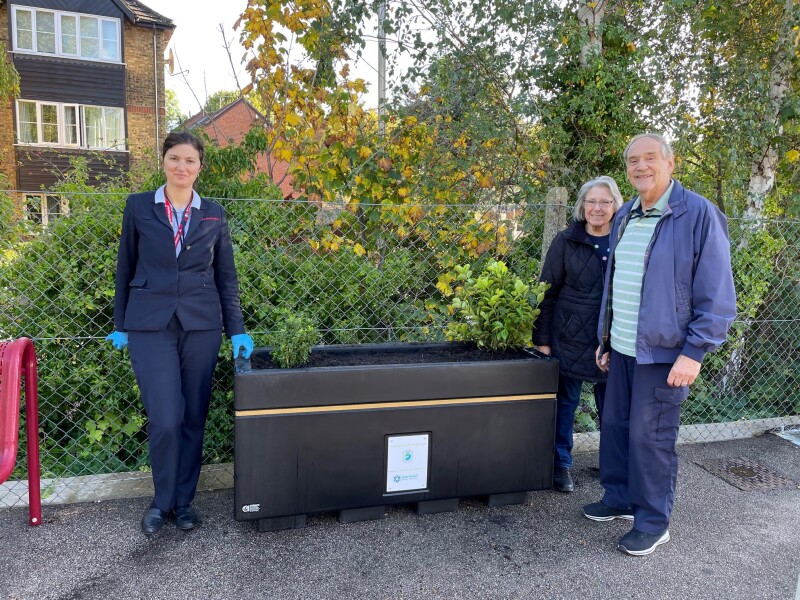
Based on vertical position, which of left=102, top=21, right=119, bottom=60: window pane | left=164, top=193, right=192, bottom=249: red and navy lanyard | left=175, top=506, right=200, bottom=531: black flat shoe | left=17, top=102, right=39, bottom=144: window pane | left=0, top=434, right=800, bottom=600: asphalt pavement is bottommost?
left=0, top=434, right=800, bottom=600: asphalt pavement

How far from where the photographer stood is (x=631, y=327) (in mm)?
3008

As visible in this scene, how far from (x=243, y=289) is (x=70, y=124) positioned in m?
19.9

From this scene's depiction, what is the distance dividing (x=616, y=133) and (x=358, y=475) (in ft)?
13.5

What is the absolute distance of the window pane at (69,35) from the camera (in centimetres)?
1945

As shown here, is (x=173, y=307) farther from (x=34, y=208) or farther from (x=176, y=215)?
(x=34, y=208)

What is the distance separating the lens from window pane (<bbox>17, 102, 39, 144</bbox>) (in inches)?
752

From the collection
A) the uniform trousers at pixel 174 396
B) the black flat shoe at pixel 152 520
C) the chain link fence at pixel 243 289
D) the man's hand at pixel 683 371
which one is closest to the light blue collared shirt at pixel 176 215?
the uniform trousers at pixel 174 396

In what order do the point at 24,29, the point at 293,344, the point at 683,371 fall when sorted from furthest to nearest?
the point at 24,29
the point at 293,344
the point at 683,371

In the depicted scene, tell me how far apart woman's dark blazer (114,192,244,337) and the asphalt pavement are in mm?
1095

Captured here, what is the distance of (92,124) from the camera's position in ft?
65.9

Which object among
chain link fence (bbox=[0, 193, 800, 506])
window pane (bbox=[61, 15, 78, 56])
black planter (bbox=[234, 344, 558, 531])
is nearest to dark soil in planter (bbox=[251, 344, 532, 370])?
black planter (bbox=[234, 344, 558, 531])

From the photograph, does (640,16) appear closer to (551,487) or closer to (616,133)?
(616,133)

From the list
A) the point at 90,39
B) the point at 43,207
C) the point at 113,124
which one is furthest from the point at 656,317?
the point at 90,39

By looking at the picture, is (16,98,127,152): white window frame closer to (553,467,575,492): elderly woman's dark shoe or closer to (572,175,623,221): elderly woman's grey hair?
(572,175,623,221): elderly woman's grey hair
